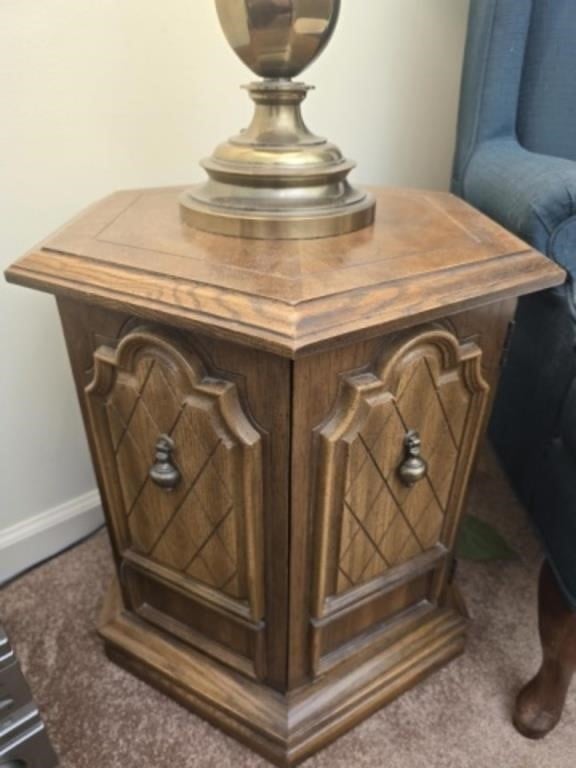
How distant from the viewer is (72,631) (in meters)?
1.01

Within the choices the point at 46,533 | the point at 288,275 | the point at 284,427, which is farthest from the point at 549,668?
the point at 46,533

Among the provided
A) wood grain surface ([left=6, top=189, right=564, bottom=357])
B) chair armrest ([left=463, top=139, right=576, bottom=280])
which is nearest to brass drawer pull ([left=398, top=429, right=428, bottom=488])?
wood grain surface ([left=6, top=189, right=564, bottom=357])

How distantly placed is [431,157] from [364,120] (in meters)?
0.20

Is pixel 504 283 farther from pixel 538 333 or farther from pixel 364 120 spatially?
pixel 364 120

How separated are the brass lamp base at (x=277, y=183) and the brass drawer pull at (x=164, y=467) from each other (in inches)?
9.2

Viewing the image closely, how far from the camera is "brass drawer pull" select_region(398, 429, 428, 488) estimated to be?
667mm

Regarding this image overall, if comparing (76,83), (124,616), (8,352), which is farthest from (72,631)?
(76,83)

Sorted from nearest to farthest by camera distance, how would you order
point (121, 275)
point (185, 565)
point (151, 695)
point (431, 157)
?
point (121, 275) < point (185, 565) < point (151, 695) < point (431, 157)

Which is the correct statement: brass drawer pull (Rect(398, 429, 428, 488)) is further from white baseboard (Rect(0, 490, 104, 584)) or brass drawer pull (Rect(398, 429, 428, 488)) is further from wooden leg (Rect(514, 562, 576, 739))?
white baseboard (Rect(0, 490, 104, 584))

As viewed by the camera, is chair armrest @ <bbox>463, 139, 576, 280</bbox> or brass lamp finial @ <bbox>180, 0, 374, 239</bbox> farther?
chair armrest @ <bbox>463, 139, 576, 280</bbox>

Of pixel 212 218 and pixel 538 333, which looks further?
pixel 538 333

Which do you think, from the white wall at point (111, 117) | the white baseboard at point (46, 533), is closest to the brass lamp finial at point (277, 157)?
the white wall at point (111, 117)

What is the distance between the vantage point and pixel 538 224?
2.39 ft

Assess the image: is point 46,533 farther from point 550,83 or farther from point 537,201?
point 550,83
